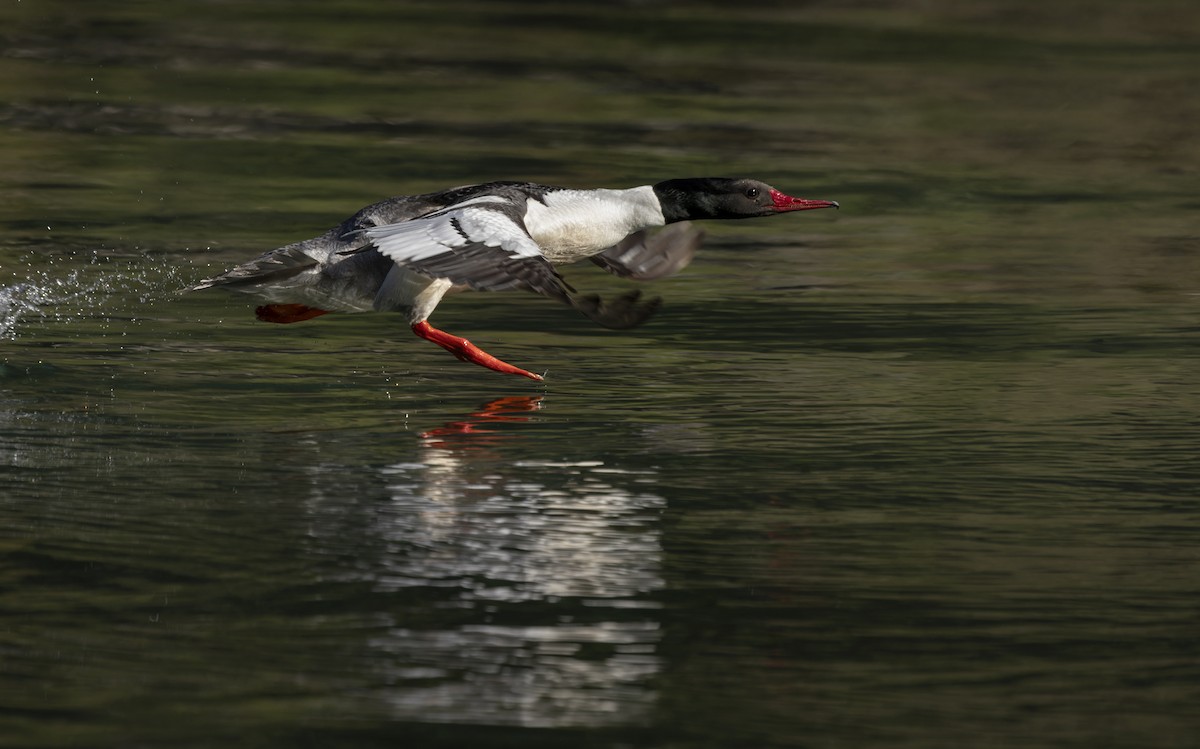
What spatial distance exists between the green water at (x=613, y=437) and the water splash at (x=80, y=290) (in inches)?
1.3

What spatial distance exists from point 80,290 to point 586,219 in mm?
2759

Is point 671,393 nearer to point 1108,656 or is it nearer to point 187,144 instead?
point 1108,656

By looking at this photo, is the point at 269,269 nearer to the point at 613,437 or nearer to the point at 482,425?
the point at 482,425

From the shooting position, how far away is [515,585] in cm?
577

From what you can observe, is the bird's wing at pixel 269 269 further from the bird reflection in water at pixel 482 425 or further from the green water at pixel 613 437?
the bird reflection in water at pixel 482 425

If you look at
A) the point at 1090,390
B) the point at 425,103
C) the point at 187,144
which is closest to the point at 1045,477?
the point at 1090,390

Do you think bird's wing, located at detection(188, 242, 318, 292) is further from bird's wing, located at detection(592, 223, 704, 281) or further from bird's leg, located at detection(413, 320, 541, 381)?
bird's wing, located at detection(592, 223, 704, 281)

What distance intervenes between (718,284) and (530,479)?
4149mm

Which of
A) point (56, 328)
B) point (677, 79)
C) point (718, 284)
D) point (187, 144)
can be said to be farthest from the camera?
point (677, 79)

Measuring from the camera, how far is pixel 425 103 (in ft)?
52.5

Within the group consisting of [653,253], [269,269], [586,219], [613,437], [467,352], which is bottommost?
[613,437]

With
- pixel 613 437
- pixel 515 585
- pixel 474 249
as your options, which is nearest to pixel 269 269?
pixel 474 249

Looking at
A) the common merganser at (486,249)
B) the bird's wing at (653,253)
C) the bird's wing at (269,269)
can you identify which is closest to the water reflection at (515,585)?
the common merganser at (486,249)

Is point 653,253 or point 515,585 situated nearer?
point 515,585
